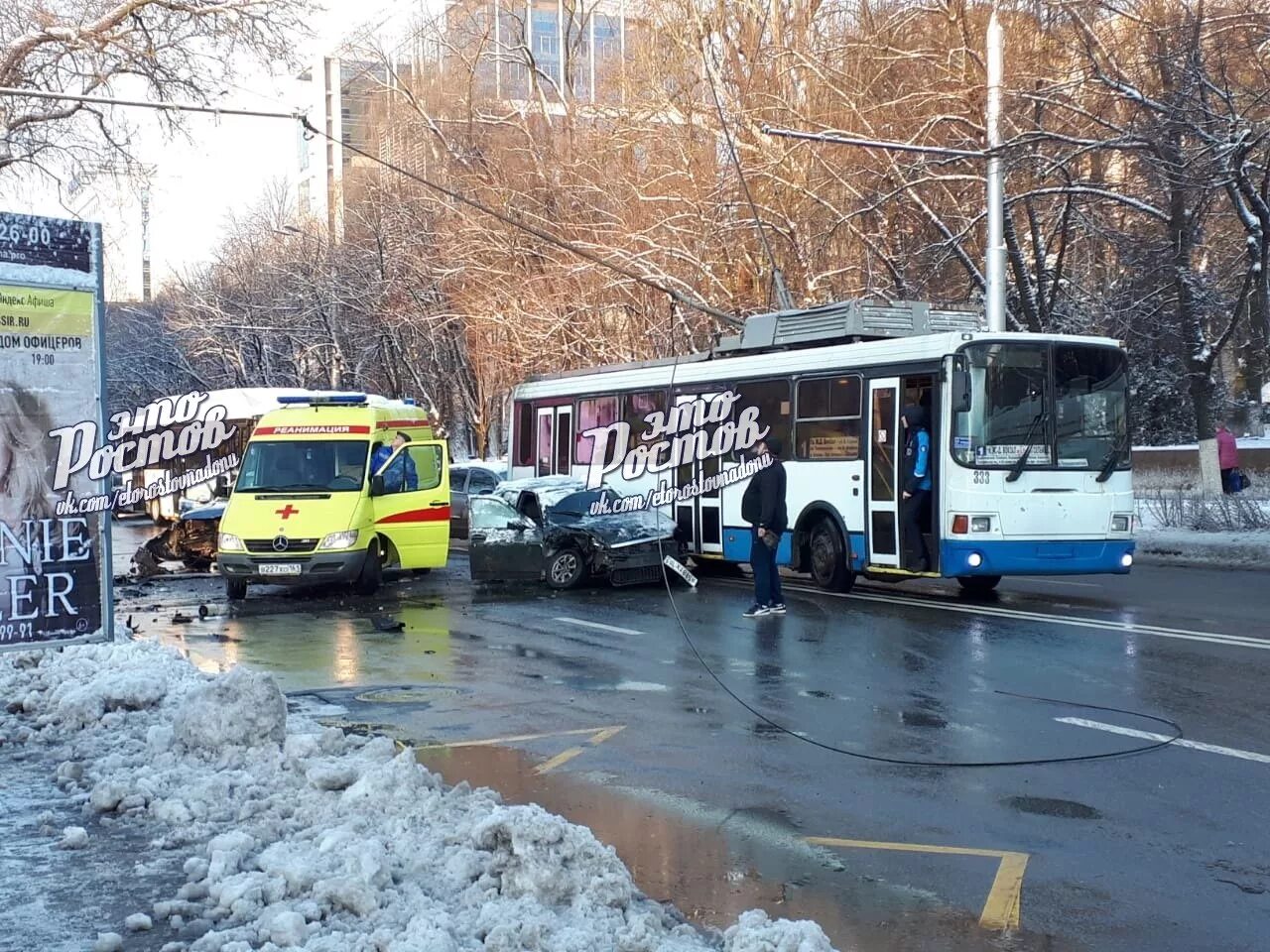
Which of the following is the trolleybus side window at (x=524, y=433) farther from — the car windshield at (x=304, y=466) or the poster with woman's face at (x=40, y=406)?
the poster with woman's face at (x=40, y=406)

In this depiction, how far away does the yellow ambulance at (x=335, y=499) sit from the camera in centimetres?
1625

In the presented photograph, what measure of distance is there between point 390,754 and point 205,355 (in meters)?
58.3

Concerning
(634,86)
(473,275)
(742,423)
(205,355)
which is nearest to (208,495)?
(473,275)

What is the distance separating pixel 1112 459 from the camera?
1483 cm

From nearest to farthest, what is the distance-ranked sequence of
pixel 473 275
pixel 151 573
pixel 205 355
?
pixel 151 573, pixel 473 275, pixel 205 355

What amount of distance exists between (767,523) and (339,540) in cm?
567

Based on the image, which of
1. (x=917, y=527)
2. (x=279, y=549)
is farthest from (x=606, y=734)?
(x=279, y=549)

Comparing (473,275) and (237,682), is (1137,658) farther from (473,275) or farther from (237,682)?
(473,275)

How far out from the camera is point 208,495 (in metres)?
31.3

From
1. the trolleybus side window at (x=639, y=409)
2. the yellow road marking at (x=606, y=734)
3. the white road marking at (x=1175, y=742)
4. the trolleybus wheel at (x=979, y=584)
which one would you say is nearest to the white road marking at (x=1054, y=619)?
the trolleybus wheel at (x=979, y=584)

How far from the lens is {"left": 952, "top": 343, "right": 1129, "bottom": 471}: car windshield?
1453 centimetres

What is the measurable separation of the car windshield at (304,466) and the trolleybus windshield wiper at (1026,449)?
26.8 ft

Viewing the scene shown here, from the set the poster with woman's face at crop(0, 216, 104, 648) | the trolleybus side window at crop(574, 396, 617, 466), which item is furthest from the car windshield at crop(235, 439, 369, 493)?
the poster with woman's face at crop(0, 216, 104, 648)

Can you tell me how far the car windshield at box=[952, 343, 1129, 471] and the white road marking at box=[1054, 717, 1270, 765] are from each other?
620cm
